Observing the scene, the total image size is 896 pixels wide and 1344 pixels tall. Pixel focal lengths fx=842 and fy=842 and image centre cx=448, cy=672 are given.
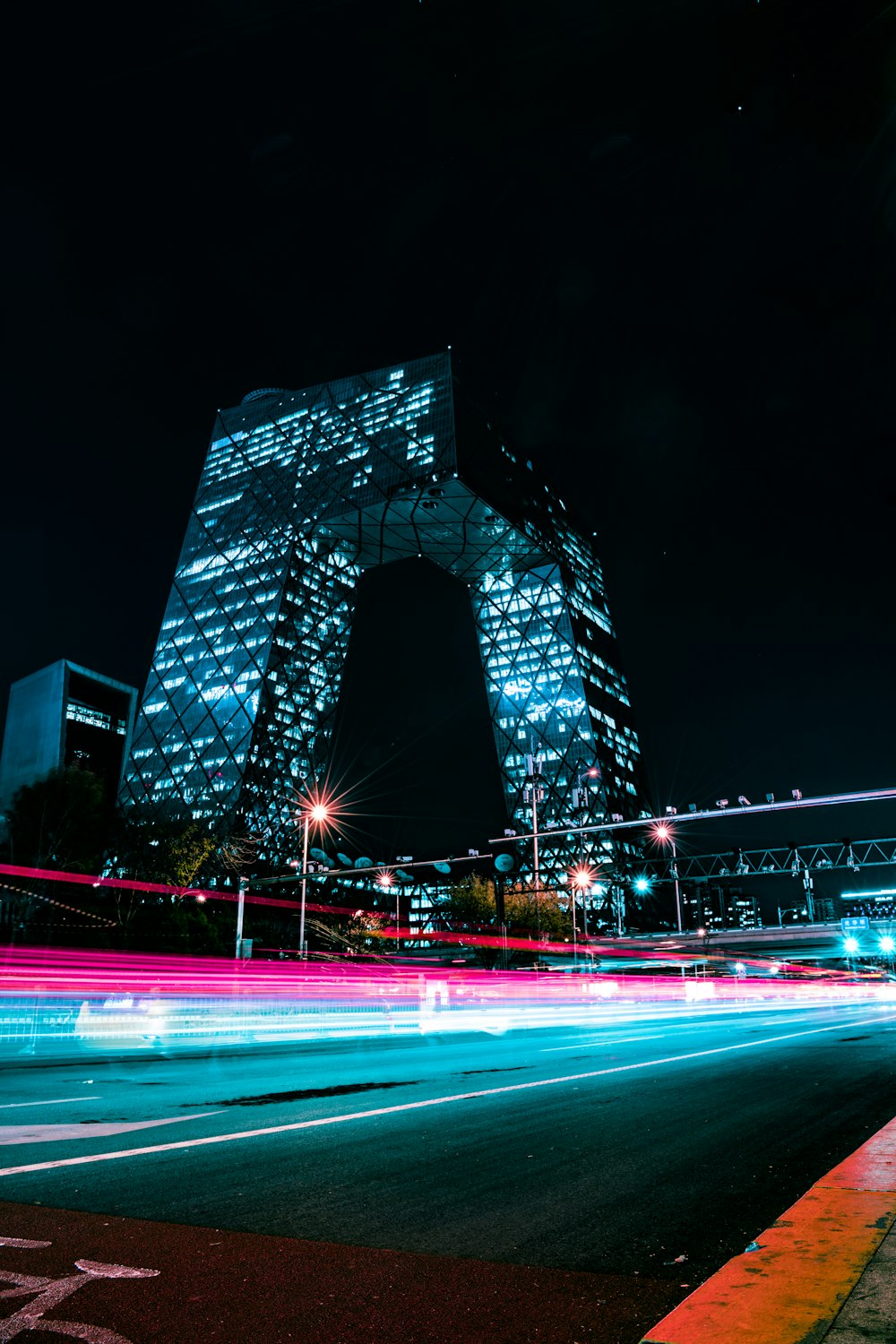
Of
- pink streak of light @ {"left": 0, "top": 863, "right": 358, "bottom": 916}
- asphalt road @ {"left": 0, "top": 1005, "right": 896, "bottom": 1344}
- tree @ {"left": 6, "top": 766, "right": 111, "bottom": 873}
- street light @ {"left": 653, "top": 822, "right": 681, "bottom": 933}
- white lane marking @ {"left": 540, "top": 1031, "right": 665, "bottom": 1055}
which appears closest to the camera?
asphalt road @ {"left": 0, "top": 1005, "right": 896, "bottom": 1344}

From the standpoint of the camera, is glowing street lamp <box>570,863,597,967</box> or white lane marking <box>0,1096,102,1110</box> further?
glowing street lamp <box>570,863,597,967</box>

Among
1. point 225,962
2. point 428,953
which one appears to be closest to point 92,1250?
point 225,962

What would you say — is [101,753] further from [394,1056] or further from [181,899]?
[394,1056]

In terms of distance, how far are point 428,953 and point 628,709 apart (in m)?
54.0

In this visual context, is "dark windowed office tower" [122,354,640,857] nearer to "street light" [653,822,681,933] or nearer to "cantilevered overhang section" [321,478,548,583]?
"cantilevered overhang section" [321,478,548,583]

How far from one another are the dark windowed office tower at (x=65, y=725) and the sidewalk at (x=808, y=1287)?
373 ft

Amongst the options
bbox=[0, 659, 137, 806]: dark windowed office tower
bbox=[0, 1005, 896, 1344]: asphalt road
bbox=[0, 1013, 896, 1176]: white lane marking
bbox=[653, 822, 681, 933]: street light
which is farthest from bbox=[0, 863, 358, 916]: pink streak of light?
bbox=[0, 659, 137, 806]: dark windowed office tower

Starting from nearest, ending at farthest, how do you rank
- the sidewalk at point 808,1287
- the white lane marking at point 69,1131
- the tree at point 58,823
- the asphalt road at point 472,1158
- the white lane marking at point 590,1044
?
the sidewalk at point 808,1287, the asphalt road at point 472,1158, the white lane marking at point 69,1131, the white lane marking at point 590,1044, the tree at point 58,823

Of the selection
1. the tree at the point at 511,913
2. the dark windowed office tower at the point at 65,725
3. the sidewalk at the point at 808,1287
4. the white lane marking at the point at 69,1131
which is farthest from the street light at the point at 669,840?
the dark windowed office tower at the point at 65,725

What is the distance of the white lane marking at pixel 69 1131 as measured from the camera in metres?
7.25

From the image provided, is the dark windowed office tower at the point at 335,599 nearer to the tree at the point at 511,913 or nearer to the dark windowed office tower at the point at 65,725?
the tree at the point at 511,913

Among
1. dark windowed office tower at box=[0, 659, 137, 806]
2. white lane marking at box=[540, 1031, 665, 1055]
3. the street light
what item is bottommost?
white lane marking at box=[540, 1031, 665, 1055]

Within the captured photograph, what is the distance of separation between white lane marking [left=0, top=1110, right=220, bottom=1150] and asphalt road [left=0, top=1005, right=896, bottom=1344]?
38 millimetres

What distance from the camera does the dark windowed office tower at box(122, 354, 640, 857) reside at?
3565 inches
